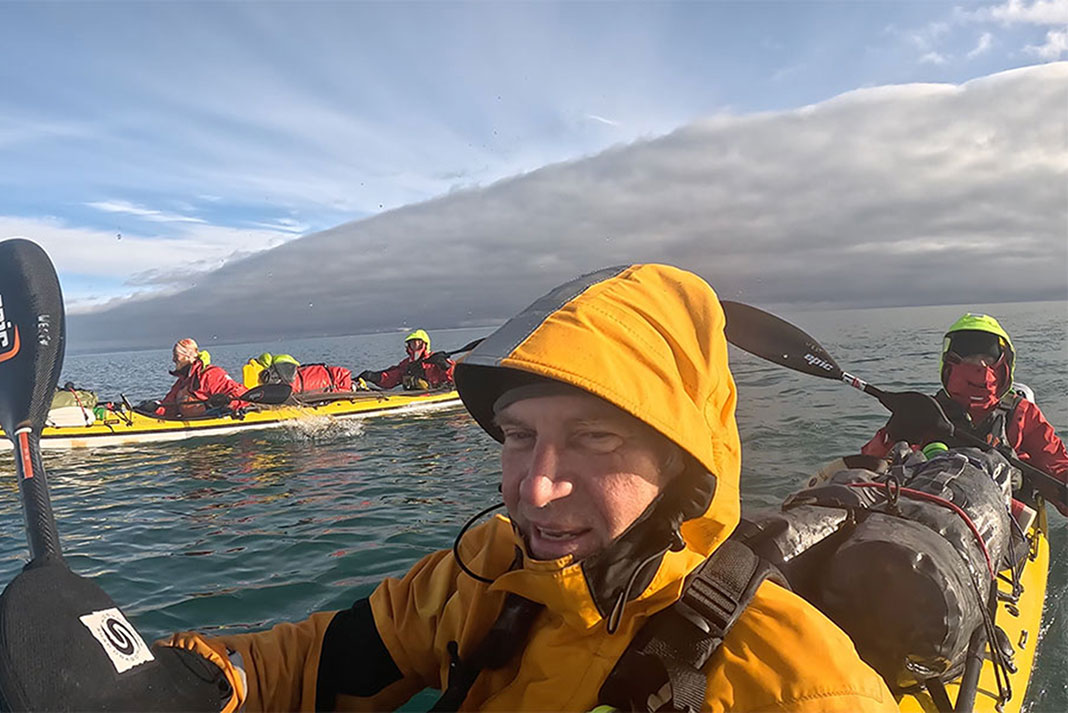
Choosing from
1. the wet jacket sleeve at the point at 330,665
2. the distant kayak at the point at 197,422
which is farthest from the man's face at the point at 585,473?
the distant kayak at the point at 197,422

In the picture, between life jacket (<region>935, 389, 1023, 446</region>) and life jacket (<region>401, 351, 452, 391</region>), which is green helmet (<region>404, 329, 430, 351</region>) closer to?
life jacket (<region>401, 351, 452, 391</region>)

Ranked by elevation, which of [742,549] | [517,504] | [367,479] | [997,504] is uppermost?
[517,504]

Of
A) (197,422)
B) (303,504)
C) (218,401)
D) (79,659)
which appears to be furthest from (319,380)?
(79,659)

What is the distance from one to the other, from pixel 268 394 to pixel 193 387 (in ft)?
6.12

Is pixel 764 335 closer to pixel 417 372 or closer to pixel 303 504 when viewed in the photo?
pixel 303 504

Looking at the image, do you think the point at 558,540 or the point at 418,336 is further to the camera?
the point at 418,336

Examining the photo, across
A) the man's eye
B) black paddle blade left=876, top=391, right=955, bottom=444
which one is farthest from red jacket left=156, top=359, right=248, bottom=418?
the man's eye

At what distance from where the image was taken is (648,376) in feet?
5.79

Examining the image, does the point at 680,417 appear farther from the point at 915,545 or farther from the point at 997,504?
the point at 997,504

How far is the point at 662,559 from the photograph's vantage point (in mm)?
1870

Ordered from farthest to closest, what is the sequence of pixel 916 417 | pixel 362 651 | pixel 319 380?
pixel 319 380
pixel 916 417
pixel 362 651

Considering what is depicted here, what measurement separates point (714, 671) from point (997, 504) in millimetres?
3018

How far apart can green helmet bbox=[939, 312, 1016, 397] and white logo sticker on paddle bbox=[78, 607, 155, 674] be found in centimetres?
776

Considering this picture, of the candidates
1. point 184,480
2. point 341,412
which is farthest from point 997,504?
point 341,412
